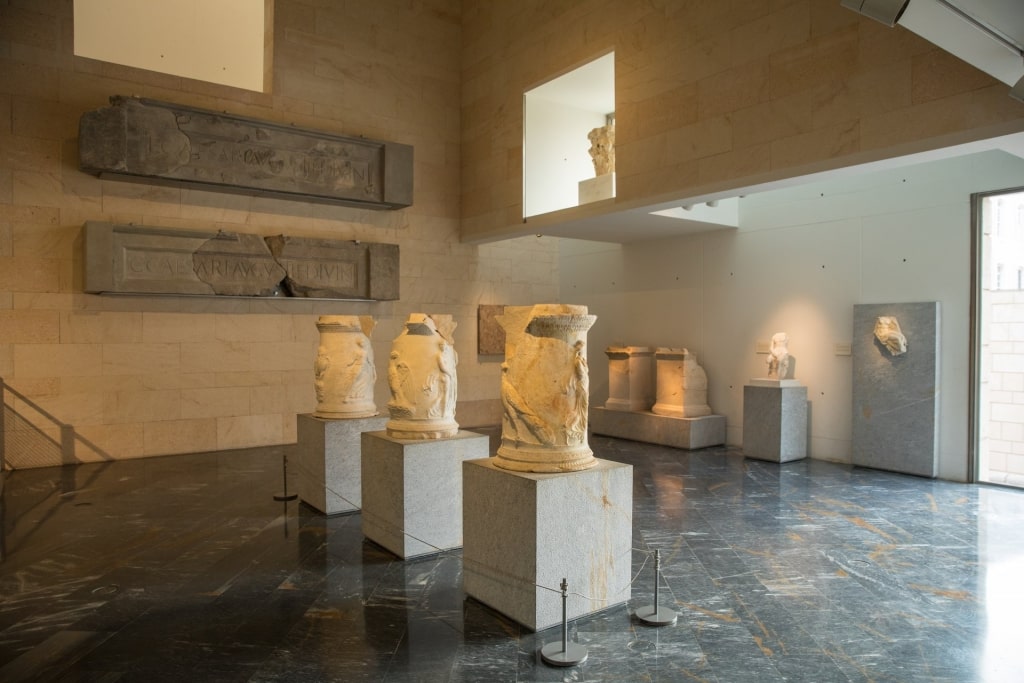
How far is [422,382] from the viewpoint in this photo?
→ 545cm

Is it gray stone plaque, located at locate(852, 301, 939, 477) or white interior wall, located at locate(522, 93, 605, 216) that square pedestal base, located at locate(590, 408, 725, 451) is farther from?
white interior wall, located at locate(522, 93, 605, 216)

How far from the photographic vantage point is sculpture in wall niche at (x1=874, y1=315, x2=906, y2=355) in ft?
26.5

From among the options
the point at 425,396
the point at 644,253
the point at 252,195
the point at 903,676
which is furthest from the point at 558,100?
the point at 903,676

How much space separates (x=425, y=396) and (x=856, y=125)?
463 centimetres

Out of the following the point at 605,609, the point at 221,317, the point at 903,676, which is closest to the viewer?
the point at 903,676

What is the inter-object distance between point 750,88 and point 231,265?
274 inches

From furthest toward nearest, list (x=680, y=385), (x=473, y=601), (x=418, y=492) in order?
(x=680, y=385)
(x=418, y=492)
(x=473, y=601)

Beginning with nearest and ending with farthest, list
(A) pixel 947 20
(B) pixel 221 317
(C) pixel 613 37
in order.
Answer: (A) pixel 947 20 < (C) pixel 613 37 < (B) pixel 221 317

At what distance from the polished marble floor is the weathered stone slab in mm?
4240

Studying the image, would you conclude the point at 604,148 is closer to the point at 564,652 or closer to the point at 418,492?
the point at 418,492

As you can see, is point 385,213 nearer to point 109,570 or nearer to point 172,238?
point 172,238

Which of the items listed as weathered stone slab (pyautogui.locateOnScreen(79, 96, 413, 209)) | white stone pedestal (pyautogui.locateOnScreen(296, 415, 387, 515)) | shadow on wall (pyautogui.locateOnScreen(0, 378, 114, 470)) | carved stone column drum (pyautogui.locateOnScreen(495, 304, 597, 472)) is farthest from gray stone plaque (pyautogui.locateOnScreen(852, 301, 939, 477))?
shadow on wall (pyautogui.locateOnScreen(0, 378, 114, 470))

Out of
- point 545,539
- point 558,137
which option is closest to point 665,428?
point 558,137

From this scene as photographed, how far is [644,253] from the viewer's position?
1184cm
